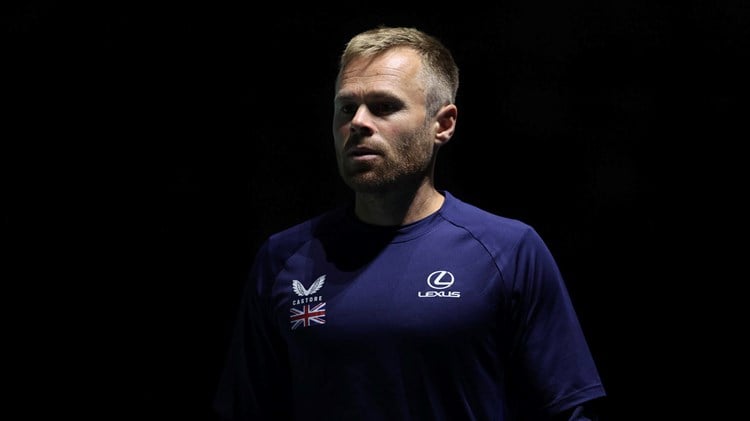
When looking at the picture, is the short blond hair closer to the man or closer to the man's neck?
the man

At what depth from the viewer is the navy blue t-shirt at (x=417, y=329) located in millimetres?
1853

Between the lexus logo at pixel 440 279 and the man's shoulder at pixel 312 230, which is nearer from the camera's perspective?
the lexus logo at pixel 440 279

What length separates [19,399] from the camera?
2.81m

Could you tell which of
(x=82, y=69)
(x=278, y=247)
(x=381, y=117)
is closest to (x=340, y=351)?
(x=278, y=247)

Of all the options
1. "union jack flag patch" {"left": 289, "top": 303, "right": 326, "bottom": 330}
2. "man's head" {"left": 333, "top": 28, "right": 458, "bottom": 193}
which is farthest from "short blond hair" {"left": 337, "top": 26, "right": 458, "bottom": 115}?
"union jack flag patch" {"left": 289, "top": 303, "right": 326, "bottom": 330}

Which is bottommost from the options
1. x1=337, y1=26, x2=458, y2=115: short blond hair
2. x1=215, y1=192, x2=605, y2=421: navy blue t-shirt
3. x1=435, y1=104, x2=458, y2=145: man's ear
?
x1=215, y1=192, x2=605, y2=421: navy blue t-shirt

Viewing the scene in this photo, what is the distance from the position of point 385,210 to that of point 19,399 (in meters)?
1.42

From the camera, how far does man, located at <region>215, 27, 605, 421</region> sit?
186 centimetres

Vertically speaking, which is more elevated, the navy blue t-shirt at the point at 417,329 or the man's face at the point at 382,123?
the man's face at the point at 382,123

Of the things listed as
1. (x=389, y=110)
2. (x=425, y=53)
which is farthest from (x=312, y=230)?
(x=425, y=53)

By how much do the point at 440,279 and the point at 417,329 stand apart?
0.37 feet

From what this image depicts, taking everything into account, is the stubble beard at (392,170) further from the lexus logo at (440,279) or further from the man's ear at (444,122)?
the lexus logo at (440,279)

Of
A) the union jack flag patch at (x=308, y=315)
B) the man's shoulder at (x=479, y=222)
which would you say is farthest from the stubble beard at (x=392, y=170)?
the union jack flag patch at (x=308, y=315)

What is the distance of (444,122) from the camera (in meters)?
2.06
